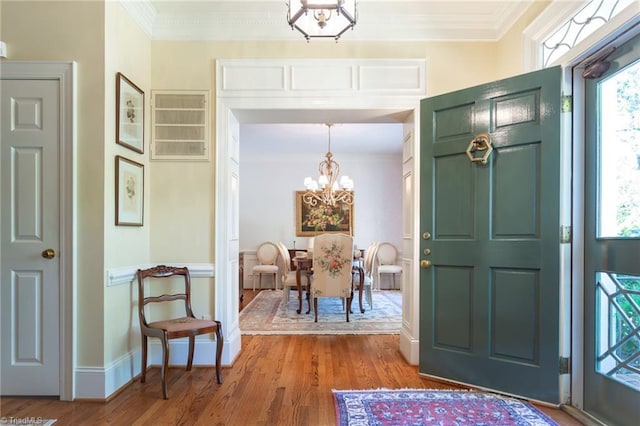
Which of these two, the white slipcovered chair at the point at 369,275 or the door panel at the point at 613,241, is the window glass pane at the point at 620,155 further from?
the white slipcovered chair at the point at 369,275

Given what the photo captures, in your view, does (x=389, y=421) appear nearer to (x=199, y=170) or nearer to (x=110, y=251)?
(x=110, y=251)

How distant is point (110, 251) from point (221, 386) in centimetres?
125

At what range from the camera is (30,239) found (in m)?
2.50

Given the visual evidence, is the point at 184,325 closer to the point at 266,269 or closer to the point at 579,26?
the point at 579,26

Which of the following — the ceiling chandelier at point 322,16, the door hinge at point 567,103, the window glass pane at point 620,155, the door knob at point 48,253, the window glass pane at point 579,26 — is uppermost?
the window glass pane at point 579,26

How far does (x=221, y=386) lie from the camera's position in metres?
2.75

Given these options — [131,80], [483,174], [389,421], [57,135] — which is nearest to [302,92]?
[131,80]

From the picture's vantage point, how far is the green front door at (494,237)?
2391 mm

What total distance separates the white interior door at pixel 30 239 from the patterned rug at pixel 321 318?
2.07m

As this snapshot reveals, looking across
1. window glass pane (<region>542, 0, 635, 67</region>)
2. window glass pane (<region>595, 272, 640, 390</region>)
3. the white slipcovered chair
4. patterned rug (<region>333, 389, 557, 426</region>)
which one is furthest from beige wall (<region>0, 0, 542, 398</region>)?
the white slipcovered chair

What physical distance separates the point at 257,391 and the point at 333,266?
2.28 metres

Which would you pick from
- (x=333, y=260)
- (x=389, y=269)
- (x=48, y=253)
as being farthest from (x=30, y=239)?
(x=389, y=269)

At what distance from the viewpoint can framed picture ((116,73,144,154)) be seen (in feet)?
8.90

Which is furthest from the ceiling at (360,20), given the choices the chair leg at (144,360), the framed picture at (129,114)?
the chair leg at (144,360)
